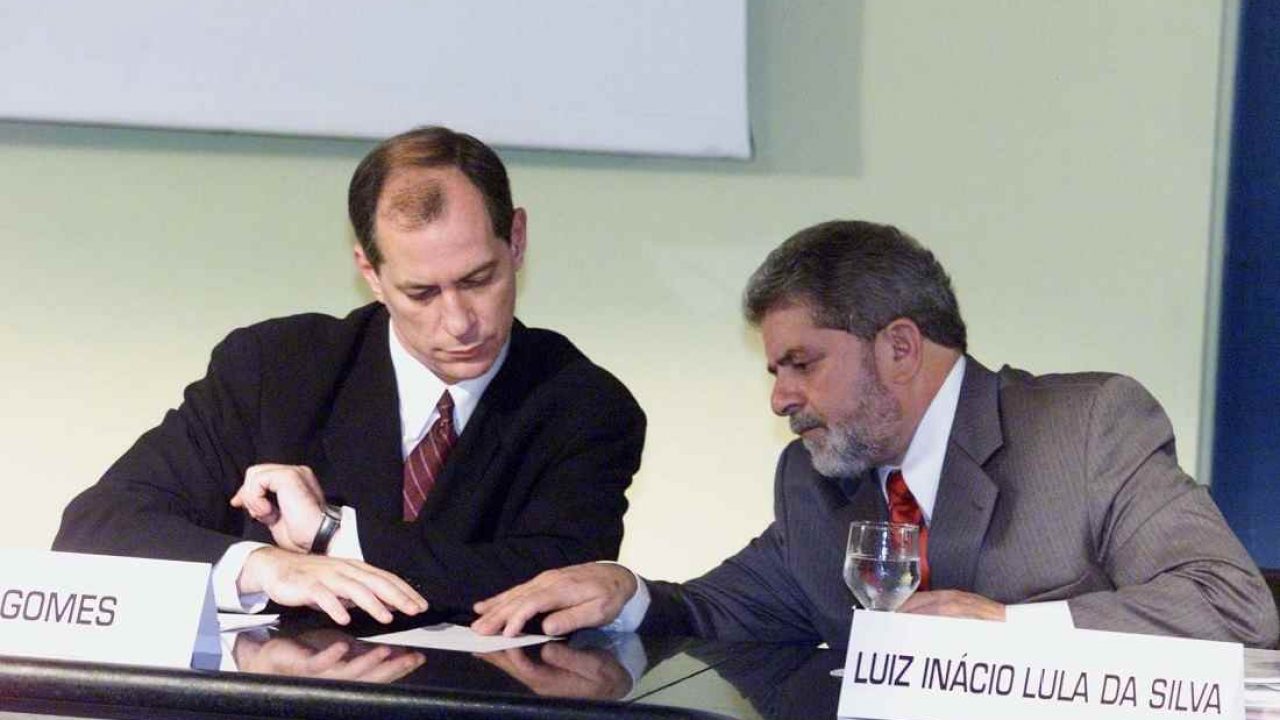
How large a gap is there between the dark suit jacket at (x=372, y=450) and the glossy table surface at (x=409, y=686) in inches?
22.7

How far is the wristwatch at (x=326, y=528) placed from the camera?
275 centimetres

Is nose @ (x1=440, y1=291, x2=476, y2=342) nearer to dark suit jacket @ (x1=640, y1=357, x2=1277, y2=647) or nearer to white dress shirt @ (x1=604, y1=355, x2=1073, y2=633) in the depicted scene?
dark suit jacket @ (x1=640, y1=357, x2=1277, y2=647)

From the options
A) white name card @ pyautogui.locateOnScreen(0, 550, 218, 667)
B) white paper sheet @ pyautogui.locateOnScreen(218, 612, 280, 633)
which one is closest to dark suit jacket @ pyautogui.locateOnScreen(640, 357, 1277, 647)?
white paper sheet @ pyautogui.locateOnScreen(218, 612, 280, 633)

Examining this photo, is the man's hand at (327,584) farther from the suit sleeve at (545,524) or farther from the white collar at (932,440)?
the white collar at (932,440)

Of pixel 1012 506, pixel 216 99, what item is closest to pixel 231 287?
pixel 216 99

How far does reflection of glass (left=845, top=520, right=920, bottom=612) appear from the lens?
2434mm

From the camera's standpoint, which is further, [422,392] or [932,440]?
[422,392]

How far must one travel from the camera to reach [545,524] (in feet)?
9.65

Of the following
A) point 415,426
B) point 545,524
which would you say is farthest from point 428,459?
point 545,524

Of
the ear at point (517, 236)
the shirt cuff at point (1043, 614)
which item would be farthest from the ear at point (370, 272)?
the shirt cuff at point (1043, 614)

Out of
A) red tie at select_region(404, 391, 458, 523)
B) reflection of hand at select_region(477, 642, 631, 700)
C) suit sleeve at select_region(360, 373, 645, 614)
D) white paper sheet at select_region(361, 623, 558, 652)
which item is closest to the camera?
reflection of hand at select_region(477, 642, 631, 700)

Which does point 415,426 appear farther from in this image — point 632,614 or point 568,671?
point 568,671

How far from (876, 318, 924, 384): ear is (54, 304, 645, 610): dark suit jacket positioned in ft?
1.54

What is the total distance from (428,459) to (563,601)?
548 millimetres
